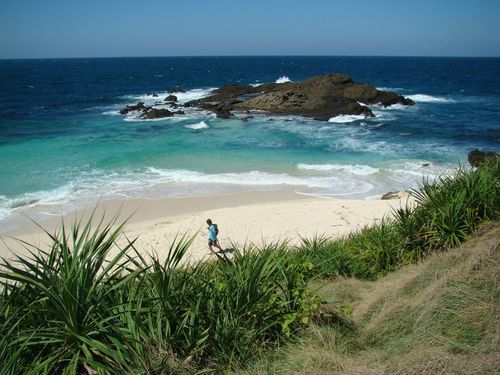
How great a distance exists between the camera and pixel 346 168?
20.7 metres

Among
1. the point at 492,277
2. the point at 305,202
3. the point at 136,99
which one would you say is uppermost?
the point at 136,99

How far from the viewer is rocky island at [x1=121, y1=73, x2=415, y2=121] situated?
116 feet

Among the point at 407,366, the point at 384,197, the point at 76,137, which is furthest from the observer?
the point at 76,137

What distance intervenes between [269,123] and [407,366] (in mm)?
29191

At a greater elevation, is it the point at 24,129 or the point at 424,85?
the point at 424,85

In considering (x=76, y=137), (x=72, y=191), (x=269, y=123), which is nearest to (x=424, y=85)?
(x=269, y=123)

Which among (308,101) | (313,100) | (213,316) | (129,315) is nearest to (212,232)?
(213,316)

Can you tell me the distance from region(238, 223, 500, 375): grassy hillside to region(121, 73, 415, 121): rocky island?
28798 mm

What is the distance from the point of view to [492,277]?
5.03 m

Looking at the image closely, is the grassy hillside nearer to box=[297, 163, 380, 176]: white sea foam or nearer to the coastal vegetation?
the coastal vegetation

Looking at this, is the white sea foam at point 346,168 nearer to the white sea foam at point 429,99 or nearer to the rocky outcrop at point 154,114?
the rocky outcrop at point 154,114

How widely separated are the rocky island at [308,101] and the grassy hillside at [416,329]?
94.5ft

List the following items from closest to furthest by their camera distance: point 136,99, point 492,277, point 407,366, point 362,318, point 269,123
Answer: point 407,366 < point 492,277 < point 362,318 < point 269,123 < point 136,99

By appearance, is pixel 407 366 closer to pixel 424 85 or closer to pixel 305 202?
pixel 305 202
